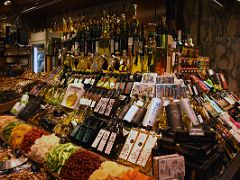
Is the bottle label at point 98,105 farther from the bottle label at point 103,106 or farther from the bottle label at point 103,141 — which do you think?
the bottle label at point 103,141

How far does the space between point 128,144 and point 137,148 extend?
0.34ft

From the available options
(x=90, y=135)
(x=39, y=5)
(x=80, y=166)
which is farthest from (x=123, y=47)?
(x=39, y=5)

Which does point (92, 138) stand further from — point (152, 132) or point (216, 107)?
point (216, 107)

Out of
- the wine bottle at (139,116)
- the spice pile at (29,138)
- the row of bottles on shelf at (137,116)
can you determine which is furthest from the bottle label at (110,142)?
the spice pile at (29,138)

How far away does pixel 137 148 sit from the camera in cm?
197

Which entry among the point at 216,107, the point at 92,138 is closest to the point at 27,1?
the point at 92,138

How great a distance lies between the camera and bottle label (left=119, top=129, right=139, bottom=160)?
199 cm

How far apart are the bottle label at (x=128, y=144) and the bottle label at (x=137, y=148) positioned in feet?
0.12

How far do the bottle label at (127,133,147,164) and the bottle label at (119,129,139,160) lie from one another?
36mm

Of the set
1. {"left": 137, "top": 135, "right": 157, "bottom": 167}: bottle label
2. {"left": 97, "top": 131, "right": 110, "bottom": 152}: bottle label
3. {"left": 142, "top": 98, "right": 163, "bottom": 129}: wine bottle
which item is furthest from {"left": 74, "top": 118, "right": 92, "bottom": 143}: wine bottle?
{"left": 137, "top": 135, "right": 157, "bottom": 167}: bottle label

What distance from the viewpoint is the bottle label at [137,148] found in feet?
6.33

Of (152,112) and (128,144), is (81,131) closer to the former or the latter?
(128,144)

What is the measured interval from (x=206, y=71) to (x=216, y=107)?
1.30 m

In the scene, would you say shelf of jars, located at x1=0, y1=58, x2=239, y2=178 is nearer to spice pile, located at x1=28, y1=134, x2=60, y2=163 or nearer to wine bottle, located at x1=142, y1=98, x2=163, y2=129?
wine bottle, located at x1=142, y1=98, x2=163, y2=129
